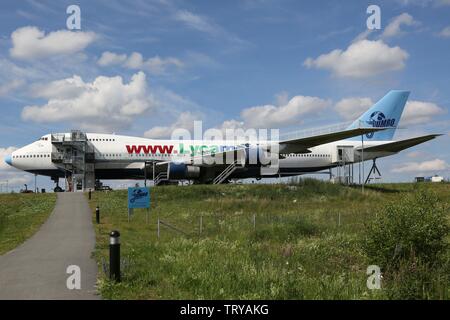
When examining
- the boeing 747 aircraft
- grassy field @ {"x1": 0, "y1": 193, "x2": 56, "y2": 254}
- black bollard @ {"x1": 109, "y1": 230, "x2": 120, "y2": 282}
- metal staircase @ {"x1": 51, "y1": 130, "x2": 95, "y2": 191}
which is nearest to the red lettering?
the boeing 747 aircraft

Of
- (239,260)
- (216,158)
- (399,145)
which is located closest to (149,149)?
(216,158)

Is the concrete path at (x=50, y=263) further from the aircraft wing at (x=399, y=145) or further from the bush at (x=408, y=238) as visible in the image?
the aircraft wing at (x=399, y=145)

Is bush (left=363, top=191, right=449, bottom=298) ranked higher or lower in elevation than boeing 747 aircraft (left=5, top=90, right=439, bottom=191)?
lower

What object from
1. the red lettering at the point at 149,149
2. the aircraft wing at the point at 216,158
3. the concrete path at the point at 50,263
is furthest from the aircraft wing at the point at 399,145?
the concrete path at the point at 50,263

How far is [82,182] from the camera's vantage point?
45.3 m

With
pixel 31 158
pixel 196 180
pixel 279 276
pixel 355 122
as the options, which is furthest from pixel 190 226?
pixel 355 122

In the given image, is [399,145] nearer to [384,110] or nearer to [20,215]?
[384,110]

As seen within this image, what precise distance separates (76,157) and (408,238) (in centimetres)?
3853

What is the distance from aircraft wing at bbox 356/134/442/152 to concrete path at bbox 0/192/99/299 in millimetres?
30072

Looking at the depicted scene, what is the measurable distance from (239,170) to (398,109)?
19395 mm

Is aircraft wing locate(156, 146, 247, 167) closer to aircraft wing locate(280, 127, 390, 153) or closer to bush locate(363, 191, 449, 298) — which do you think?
aircraft wing locate(280, 127, 390, 153)

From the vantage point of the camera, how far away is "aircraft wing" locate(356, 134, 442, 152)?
1583 inches

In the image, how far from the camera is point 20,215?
2783 cm
